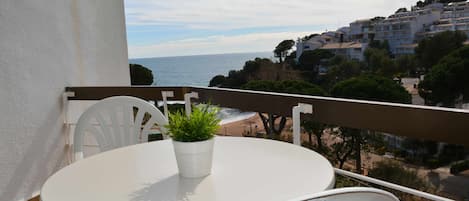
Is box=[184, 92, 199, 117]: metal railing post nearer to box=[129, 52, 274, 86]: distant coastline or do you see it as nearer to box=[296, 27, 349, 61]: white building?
box=[129, 52, 274, 86]: distant coastline

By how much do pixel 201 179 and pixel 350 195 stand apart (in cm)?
58

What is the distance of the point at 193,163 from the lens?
1055 mm

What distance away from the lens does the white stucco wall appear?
2441 mm

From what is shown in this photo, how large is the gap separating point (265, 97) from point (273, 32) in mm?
4737

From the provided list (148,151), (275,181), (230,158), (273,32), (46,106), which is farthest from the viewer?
(273,32)

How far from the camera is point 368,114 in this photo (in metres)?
1.48

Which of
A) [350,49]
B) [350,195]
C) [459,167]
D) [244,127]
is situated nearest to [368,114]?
[350,195]

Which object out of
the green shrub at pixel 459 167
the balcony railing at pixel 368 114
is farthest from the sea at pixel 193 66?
the green shrub at pixel 459 167

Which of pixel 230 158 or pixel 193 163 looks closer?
pixel 193 163

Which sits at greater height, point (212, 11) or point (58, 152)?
point (212, 11)

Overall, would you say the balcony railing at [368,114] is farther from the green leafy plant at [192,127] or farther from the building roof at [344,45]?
the building roof at [344,45]

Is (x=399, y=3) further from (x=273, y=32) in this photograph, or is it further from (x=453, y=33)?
(x=273, y=32)

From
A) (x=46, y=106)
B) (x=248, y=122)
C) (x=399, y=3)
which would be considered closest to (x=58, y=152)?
(x=46, y=106)

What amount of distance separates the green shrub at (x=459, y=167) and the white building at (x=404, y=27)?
5.08 ft
